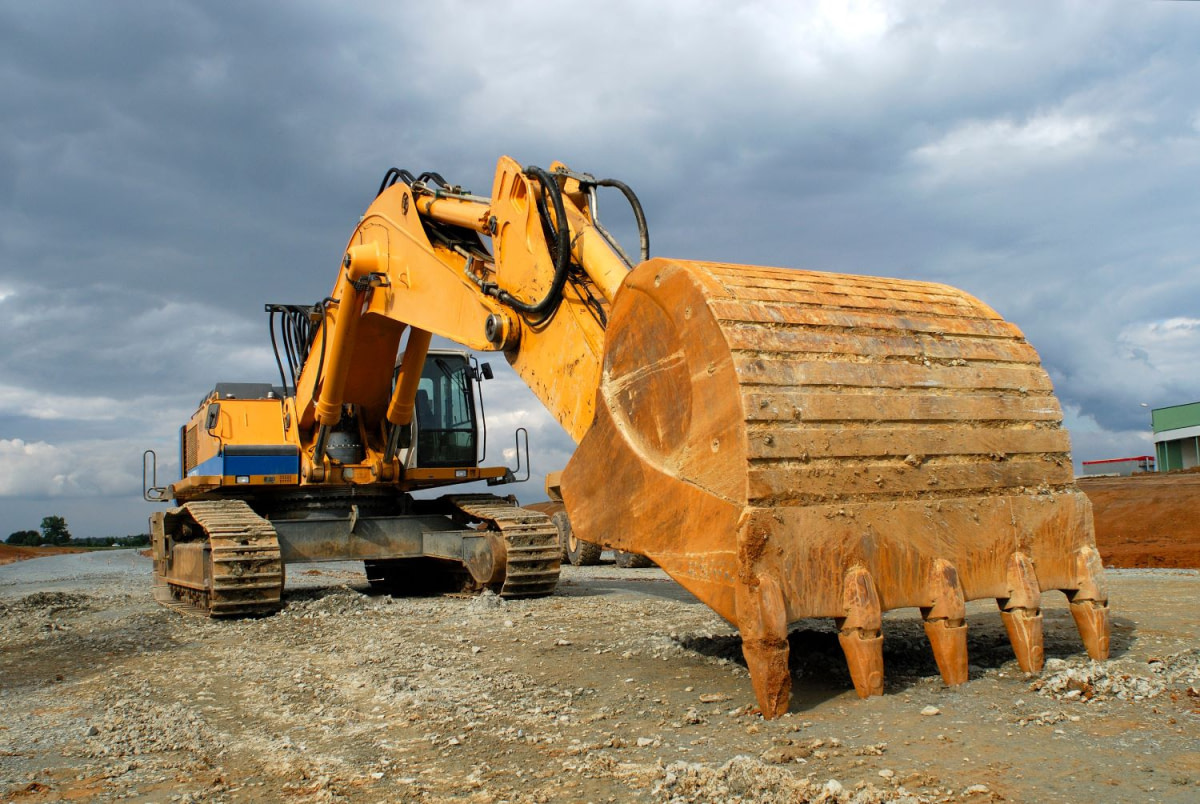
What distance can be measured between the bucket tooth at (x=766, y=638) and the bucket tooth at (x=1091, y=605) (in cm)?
145

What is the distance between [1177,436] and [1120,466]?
243 cm

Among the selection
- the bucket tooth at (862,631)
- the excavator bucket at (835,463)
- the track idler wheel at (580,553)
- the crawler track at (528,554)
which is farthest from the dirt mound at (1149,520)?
the bucket tooth at (862,631)

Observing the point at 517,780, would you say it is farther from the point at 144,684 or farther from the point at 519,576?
the point at 519,576

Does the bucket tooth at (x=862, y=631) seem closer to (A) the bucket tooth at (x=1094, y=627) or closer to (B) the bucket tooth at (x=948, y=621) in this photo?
(B) the bucket tooth at (x=948, y=621)

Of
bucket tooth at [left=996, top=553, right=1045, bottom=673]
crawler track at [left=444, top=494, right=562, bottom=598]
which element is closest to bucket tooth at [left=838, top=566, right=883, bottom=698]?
bucket tooth at [left=996, top=553, right=1045, bottom=673]

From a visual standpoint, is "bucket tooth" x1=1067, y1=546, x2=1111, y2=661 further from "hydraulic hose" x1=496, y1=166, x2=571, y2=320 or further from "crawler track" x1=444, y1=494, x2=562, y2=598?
"crawler track" x1=444, y1=494, x2=562, y2=598

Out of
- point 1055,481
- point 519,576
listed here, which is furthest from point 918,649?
point 519,576

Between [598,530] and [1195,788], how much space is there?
2.51 metres

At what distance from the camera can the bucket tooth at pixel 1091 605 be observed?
4.09 meters

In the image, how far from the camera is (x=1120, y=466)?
115 feet

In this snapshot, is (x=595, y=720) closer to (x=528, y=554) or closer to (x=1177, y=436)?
(x=528, y=554)

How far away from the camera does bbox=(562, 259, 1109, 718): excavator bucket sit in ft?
11.7

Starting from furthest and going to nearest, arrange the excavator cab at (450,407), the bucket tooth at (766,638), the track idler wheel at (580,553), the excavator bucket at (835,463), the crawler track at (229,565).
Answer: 1. the track idler wheel at (580,553)
2. the excavator cab at (450,407)
3. the crawler track at (229,565)
4. the excavator bucket at (835,463)
5. the bucket tooth at (766,638)

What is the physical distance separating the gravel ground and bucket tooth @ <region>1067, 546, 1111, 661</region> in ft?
0.42
